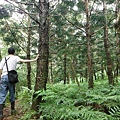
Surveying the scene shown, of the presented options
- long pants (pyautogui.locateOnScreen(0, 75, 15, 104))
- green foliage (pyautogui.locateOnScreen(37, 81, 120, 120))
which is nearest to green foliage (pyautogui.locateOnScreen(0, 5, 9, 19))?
long pants (pyautogui.locateOnScreen(0, 75, 15, 104))

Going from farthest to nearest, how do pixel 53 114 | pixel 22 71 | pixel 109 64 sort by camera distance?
1. pixel 22 71
2. pixel 109 64
3. pixel 53 114

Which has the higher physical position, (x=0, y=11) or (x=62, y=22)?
(x=0, y=11)

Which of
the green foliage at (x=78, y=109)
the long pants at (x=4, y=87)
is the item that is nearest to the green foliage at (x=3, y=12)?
the long pants at (x=4, y=87)

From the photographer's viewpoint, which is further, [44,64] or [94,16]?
[94,16]

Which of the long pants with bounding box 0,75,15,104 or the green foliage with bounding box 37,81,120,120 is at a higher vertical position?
the long pants with bounding box 0,75,15,104

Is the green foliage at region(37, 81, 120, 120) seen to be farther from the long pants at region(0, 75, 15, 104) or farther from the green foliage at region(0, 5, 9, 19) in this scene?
the green foliage at region(0, 5, 9, 19)

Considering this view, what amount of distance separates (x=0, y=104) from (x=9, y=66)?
97 centimetres

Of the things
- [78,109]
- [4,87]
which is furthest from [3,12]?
[78,109]

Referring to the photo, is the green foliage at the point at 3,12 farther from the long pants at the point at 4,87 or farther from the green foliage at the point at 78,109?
the green foliage at the point at 78,109

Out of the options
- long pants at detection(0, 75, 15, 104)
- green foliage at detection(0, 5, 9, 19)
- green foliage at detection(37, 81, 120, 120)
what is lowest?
green foliage at detection(37, 81, 120, 120)

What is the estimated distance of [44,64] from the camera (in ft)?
15.6

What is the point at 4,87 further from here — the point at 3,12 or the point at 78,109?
the point at 3,12

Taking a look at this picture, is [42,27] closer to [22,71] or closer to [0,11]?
[0,11]

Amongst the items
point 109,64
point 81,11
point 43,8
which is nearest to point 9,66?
point 43,8
